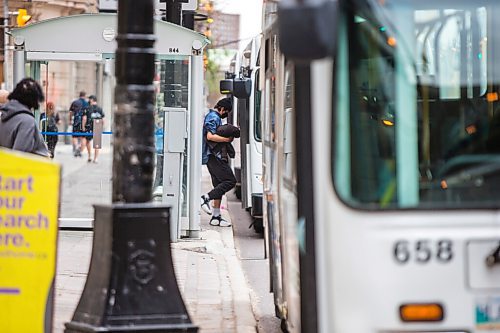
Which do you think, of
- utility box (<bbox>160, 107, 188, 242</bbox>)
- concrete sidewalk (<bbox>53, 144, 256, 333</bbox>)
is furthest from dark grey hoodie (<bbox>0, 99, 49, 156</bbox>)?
utility box (<bbox>160, 107, 188, 242</bbox>)

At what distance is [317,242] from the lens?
5.31 meters

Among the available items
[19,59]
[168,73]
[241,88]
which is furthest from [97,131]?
[241,88]

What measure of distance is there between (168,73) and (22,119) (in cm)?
433

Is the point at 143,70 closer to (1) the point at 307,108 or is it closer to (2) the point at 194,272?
(1) the point at 307,108

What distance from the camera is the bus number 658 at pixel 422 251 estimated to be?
5.12 metres

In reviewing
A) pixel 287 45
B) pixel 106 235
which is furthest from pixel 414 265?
pixel 106 235

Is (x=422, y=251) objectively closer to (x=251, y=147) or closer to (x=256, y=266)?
(x=256, y=266)

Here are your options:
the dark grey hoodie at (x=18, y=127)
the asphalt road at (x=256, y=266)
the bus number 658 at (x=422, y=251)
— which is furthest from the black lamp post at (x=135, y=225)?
the dark grey hoodie at (x=18, y=127)

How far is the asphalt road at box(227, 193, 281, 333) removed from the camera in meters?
9.36

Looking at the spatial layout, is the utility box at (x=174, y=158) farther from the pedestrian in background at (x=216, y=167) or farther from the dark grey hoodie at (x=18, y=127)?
the dark grey hoodie at (x=18, y=127)

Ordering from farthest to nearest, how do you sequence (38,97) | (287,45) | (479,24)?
1. (38,97)
2. (479,24)
3. (287,45)

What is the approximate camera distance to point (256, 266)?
41.8 feet

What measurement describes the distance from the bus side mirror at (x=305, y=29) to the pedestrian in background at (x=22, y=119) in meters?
5.07

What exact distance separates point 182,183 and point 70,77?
38.8 m
